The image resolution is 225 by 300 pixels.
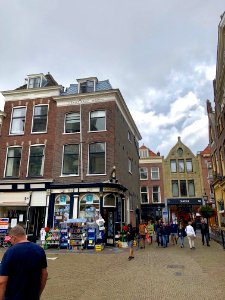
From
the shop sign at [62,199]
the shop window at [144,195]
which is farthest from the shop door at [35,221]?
the shop window at [144,195]

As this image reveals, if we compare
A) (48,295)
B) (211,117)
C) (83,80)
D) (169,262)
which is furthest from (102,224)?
(211,117)

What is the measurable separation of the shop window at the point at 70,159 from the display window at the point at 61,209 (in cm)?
205

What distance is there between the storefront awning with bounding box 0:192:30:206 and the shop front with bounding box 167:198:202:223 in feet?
82.8

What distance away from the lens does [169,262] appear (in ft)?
37.8

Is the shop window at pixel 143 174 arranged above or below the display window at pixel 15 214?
above

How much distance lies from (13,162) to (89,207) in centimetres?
800

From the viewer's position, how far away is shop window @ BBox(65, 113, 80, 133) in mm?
21116

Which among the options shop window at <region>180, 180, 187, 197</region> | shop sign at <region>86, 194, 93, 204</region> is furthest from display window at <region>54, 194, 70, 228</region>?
shop window at <region>180, 180, 187, 197</region>

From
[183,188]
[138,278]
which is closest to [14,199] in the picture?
[138,278]

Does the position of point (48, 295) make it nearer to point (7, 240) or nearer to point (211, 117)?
point (7, 240)

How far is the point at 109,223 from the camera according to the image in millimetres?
18953

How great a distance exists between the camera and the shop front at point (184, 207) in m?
38.8

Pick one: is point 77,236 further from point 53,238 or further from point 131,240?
point 131,240

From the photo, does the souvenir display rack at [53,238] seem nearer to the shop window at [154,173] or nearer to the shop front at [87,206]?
the shop front at [87,206]
